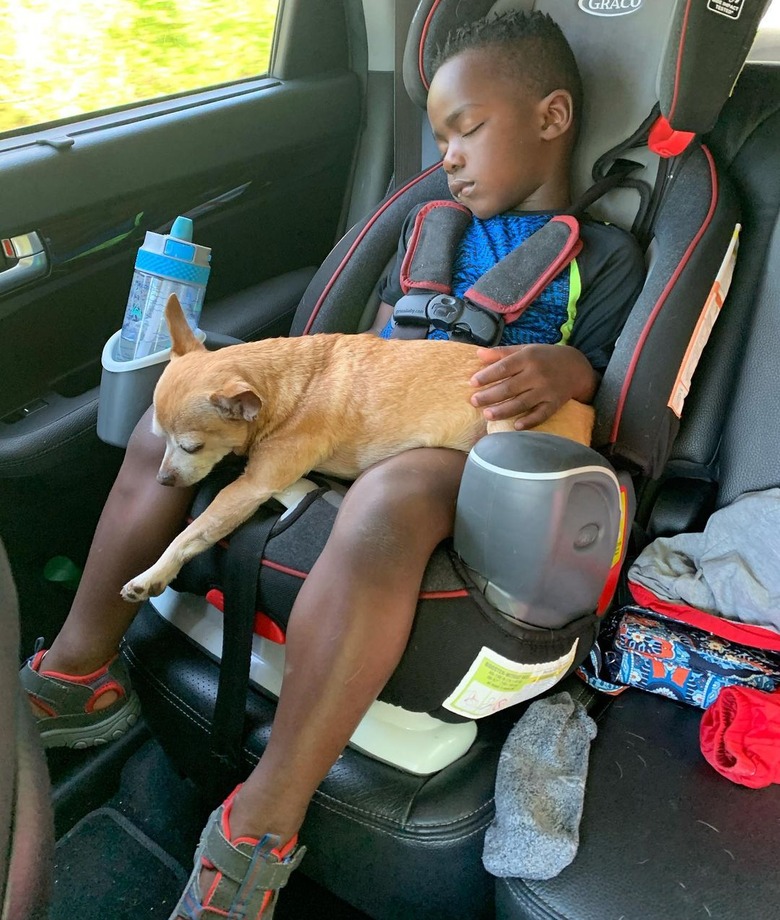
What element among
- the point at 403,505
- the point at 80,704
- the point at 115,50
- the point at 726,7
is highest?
the point at 726,7

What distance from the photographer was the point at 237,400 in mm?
1299

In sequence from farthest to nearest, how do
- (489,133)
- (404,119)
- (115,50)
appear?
(404,119) < (115,50) < (489,133)

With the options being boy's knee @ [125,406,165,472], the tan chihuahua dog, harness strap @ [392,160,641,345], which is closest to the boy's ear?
harness strap @ [392,160,641,345]

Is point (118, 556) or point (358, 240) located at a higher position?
point (358, 240)

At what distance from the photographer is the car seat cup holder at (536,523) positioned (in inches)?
40.7

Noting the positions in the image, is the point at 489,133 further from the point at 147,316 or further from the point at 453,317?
the point at 147,316

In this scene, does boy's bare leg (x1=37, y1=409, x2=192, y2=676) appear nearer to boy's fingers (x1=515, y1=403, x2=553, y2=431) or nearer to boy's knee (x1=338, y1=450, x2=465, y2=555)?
boy's knee (x1=338, y1=450, x2=465, y2=555)

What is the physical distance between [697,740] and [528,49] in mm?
1377

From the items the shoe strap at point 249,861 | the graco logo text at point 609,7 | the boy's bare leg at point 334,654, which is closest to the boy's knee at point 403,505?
the boy's bare leg at point 334,654

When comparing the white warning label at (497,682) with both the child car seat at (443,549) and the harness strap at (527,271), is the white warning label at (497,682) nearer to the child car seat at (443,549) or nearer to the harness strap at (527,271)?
the child car seat at (443,549)

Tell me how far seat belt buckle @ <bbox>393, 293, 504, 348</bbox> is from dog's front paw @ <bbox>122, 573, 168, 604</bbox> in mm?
736

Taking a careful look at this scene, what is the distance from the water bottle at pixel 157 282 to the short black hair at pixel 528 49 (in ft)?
2.19

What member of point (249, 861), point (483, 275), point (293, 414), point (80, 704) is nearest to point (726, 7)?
point (483, 275)

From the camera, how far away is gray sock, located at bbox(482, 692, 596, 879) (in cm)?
107
